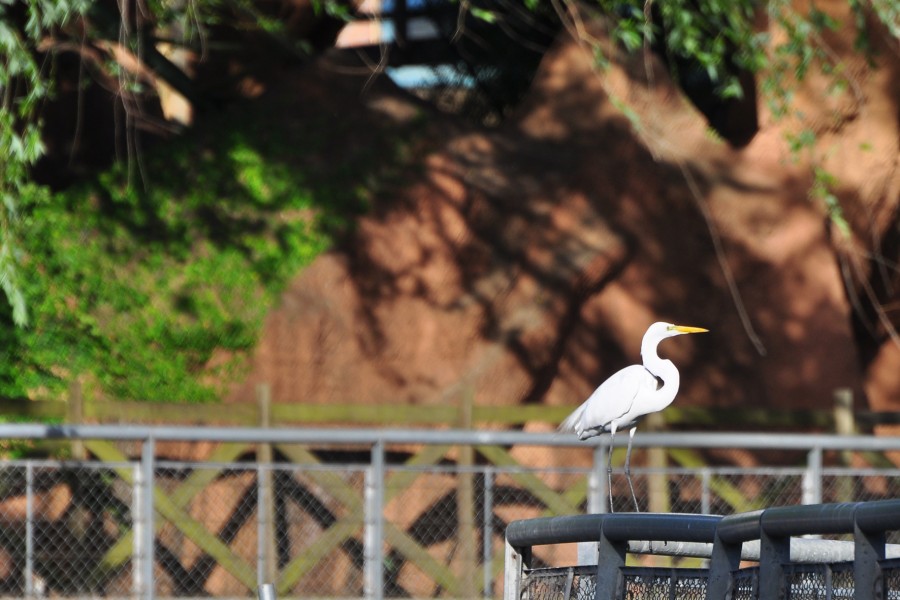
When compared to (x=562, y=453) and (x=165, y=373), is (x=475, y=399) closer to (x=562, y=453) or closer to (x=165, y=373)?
(x=562, y=453)

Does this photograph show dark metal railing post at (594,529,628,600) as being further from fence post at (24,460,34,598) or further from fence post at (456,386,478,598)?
fence post at (456,386,478,598)

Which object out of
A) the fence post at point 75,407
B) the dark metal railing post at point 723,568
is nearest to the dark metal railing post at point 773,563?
the dark metal railing post at point 723,568

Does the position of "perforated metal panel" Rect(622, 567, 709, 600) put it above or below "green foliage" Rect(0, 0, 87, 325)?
below

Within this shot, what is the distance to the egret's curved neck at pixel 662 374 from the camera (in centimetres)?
506

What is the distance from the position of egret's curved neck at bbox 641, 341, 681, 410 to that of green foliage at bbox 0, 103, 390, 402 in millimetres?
5877

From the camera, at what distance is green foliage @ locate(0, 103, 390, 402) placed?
10.2 metres

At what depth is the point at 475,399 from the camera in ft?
35.6

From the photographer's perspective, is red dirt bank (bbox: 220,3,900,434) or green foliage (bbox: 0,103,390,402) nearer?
green foliage (bbox: 0,103,390,402)

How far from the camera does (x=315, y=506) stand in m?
9.42

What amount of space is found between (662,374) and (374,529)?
9.69 feet

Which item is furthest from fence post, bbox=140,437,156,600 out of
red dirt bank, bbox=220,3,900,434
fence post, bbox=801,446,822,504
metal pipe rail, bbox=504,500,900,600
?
metal pipe rail, bbox=504,500,900,600

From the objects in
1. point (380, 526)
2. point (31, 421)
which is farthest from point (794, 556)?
point (31, 421)

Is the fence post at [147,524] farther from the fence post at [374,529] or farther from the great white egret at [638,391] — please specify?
the great white egret at [638,391]

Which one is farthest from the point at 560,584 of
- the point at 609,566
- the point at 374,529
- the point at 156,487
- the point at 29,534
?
the point at 156,487
